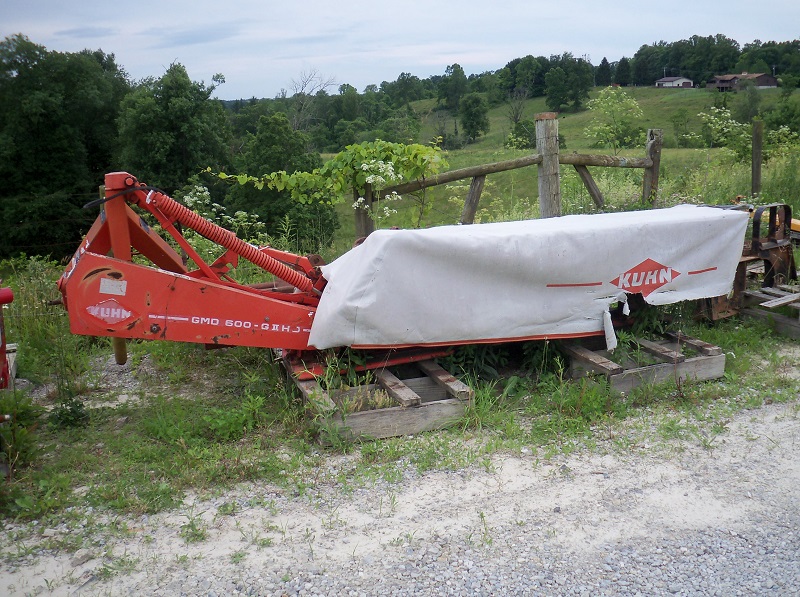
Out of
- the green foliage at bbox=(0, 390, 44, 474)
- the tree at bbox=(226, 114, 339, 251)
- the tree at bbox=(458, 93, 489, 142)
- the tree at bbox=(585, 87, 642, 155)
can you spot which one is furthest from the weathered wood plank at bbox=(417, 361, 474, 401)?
the tree at bbox=(458, 93, 489, 142)

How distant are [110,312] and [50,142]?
29.0 meters

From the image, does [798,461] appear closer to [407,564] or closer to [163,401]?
[407,564]

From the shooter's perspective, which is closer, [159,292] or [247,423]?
[159,292]

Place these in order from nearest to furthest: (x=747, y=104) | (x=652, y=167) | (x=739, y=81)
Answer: (x=652, y=167)
(x=747, y=104)
(x=739, y=81)

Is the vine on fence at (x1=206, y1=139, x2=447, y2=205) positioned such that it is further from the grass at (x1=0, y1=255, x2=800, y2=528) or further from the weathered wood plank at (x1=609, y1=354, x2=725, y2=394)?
the weathered wood plank at (x1=609, y1=354, x2=725, y2=394)

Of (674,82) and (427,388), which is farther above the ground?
(674,82)

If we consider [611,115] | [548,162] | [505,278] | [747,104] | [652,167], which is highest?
[747,104]

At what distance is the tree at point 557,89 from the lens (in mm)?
38072

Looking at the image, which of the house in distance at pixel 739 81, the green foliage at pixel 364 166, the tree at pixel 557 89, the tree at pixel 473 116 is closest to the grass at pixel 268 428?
the green foliage at pixel 364 166

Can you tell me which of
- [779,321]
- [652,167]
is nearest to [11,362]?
[779,321]

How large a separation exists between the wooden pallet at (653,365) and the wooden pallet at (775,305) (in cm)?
111

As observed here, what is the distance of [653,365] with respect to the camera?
525 cm

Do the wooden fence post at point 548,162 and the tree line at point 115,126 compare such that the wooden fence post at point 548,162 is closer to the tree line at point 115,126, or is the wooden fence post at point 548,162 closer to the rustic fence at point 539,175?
the rustic fence at point 539,175

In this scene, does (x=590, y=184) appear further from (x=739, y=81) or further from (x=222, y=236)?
(x=739, y=81)
